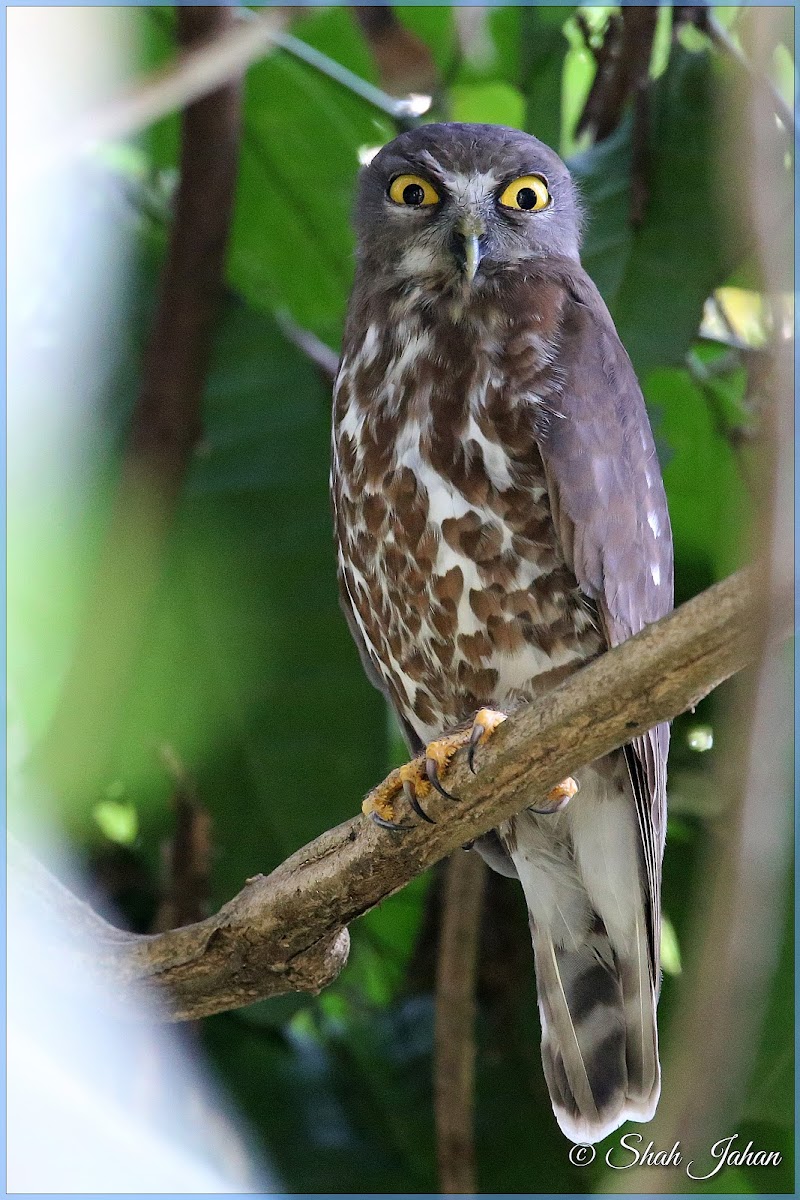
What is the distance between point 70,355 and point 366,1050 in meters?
2.16

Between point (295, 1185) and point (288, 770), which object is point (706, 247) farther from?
point (295, 1185)

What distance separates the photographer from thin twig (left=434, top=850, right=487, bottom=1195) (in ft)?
9.59

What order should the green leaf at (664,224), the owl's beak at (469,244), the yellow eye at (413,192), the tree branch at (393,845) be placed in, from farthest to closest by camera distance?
the green leaf at (664,224), the yellow eye at (413,192), the owl's beak at (469,244), the tree branch at (393,845)

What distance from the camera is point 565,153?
11.5 ft

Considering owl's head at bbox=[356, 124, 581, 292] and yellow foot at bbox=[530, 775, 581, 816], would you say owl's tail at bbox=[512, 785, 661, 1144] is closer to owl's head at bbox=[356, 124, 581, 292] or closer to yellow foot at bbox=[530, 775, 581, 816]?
yellow foot at bbox=[530, 775, 581, 816]

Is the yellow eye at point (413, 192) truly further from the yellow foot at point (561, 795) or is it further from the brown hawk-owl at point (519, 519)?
the yellow foot at point (561, 795)

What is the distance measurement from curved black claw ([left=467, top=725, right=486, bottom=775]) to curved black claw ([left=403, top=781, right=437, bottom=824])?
135 millimetres

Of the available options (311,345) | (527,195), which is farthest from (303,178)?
(527,195)

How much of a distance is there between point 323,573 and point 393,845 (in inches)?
53.8

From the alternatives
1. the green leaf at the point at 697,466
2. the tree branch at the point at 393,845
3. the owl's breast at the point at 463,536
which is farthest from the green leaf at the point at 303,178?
the tree branch at the point at 393,845

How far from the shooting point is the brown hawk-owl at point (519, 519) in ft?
7.80

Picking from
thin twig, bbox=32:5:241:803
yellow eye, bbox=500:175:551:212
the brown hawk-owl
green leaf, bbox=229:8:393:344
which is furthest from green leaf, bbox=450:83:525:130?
yellow eye, bbox=500:175:551:212

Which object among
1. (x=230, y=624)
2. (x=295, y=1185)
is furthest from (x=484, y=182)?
(x=295, y=1185)

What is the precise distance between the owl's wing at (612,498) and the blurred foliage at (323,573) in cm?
40
